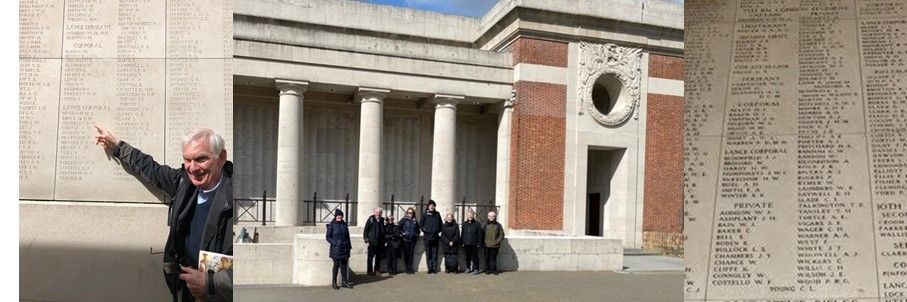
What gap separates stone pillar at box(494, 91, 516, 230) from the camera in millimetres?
20000

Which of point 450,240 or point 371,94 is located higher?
point 371,94

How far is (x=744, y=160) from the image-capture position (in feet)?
22.3

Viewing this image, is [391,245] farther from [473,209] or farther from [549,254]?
[473,209]

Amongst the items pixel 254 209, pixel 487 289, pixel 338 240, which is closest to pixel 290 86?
pixel 254 209

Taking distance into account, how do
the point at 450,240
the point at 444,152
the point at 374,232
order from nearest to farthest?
the point at 374,232 → the point at 450,240 → the point at 444,152

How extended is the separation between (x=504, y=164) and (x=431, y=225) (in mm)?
8236

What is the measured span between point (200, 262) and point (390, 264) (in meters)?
6.03

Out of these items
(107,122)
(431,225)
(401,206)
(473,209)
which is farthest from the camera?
(473,209)

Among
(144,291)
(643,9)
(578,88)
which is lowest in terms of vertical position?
(144,291)

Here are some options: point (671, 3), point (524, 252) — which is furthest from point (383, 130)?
point (671, 3)

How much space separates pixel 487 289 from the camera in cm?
1038

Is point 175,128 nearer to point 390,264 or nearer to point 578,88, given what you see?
point 390,264

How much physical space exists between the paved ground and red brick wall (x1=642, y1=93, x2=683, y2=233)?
9222 millimetres

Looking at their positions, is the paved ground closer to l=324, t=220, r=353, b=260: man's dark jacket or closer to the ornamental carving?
l=324, t=220, r=353, b=260: man's dark jacket
